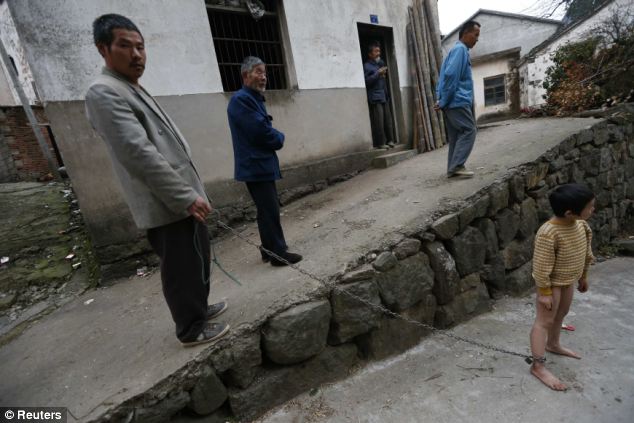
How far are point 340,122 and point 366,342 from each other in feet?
12.9

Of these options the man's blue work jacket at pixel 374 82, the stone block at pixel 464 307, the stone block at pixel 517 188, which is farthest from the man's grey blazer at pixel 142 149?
the man's blue work jacket at pixel 374 82

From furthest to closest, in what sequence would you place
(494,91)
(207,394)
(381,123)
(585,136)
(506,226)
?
1. (494,91)
2. (381,123)
3. (585,136)
4. (506,226)
5. (207,394)

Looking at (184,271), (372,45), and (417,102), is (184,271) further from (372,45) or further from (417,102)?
(417,102)

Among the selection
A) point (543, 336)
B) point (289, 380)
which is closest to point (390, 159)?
point (543, 336)

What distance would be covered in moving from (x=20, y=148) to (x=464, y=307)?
11.1 m

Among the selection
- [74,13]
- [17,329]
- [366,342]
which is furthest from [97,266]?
[366,342]

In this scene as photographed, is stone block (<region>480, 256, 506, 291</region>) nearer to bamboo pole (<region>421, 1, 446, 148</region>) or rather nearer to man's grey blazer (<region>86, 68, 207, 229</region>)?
man's grey blazer (<region>86, 68, 207, 229</region>)

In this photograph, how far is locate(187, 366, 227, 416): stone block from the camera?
1962mm

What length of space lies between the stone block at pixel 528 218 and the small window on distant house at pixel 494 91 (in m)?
12.6

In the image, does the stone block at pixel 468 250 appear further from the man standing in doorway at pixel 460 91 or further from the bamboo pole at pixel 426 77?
the bamboo pole at pixel 426 77

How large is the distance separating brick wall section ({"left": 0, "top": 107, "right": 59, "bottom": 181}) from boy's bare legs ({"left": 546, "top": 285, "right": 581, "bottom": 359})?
11538 millimetres

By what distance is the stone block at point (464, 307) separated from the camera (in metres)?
3.16

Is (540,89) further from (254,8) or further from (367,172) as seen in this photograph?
(254,8)

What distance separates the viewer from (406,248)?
113 inches
